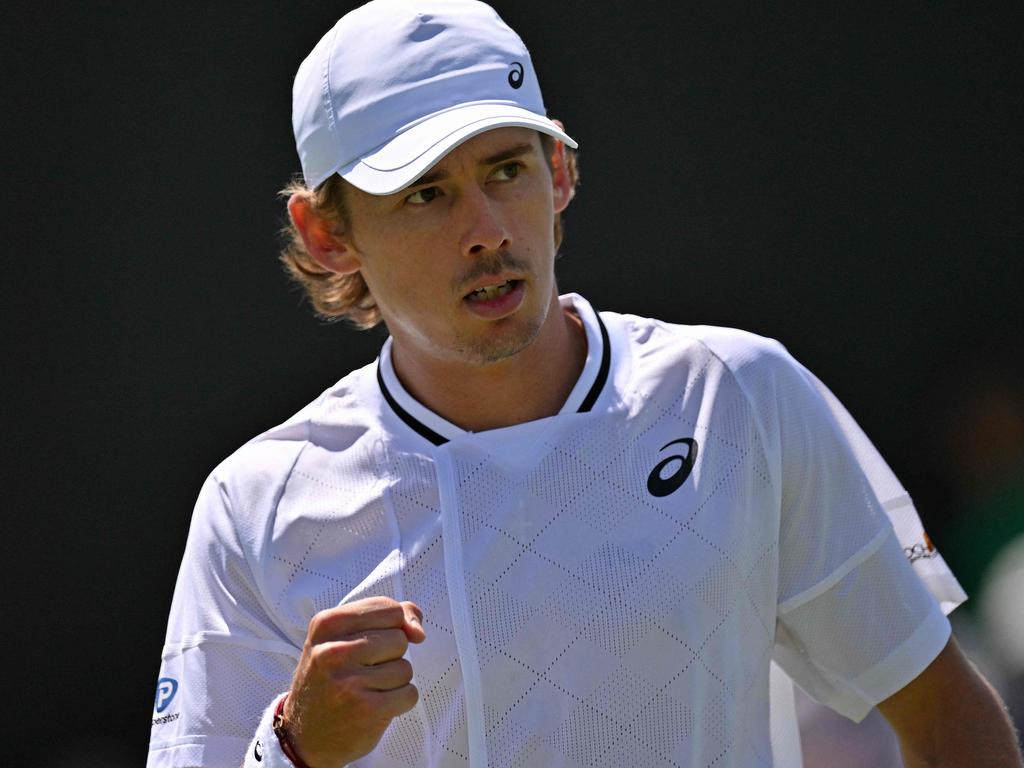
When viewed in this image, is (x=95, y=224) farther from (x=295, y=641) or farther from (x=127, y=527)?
(x=295, y=641)

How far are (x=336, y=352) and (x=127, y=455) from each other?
526 mm

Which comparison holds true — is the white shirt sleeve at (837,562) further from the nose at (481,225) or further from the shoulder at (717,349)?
the nose at (481,225)

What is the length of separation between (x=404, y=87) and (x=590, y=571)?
704mm

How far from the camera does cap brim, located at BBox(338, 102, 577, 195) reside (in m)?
2.07

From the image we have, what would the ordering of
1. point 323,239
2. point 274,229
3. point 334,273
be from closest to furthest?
point 323,239 → point 334,273 → point 274,229

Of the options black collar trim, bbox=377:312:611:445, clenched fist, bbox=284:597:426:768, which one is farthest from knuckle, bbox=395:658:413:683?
black collar trim, bbox=377:312:611:445

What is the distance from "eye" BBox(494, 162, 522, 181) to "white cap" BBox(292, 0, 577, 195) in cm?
7

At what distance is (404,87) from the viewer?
218 centimetres

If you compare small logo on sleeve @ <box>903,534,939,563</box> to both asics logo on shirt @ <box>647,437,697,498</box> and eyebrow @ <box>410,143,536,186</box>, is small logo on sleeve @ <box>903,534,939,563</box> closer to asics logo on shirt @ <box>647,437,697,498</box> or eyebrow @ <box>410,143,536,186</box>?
asics logo on shirt @ <box>647,437,697,498</box>

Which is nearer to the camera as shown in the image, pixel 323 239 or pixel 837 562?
pixel 837 562

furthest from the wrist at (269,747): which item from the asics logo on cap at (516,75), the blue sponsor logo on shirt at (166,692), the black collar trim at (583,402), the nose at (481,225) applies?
the asics logo on cap at (516,75)

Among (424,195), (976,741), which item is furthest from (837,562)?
(424,195)

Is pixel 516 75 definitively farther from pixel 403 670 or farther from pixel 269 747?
pixel 269 747

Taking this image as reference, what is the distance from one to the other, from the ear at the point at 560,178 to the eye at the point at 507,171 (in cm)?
19
